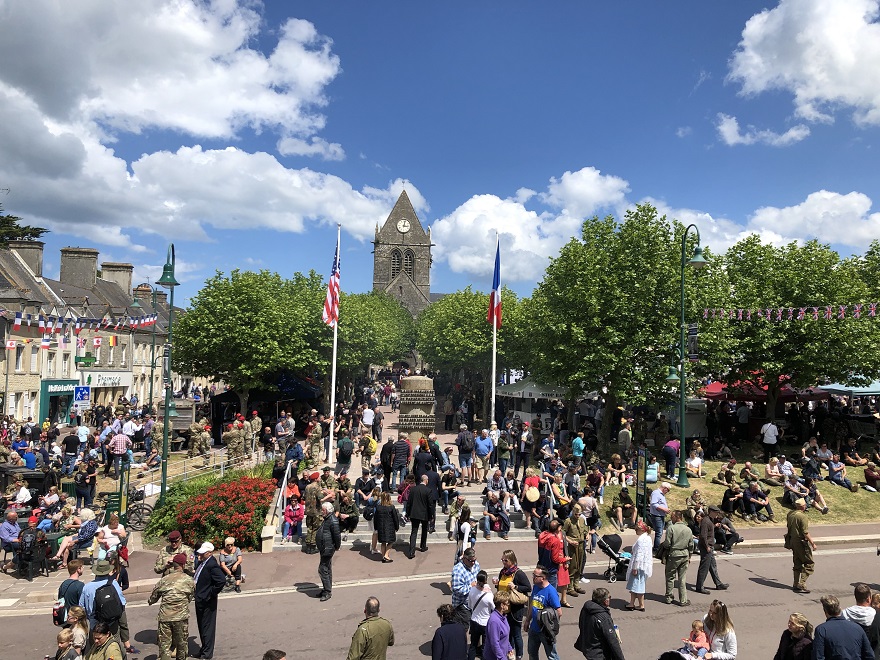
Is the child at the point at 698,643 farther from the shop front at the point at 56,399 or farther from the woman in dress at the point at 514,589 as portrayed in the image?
the shop front at the point at 56,399

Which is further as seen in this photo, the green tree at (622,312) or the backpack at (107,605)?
the green tree at (622,312)

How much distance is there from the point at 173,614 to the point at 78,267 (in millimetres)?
44436

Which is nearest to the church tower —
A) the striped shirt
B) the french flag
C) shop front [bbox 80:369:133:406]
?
shop front [bbox 80:369:133:406]

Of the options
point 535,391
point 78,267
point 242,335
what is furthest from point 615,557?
point 78,267

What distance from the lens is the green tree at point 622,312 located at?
21.3 meters

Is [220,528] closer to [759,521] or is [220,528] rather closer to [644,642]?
[644,642]

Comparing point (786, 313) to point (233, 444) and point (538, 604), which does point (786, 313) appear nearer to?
point (538, 604)

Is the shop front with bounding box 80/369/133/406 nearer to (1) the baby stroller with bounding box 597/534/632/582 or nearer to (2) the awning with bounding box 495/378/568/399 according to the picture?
(2) the awning with bounding box 495/378/568/399

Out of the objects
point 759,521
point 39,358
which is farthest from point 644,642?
point 39,358

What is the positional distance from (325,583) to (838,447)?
64.7 ft

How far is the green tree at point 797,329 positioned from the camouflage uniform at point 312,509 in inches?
595

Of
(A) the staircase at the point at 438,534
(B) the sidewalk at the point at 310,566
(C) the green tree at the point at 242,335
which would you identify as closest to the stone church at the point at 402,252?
(C) the green tree at the point at 242,335

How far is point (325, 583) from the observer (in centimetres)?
1063

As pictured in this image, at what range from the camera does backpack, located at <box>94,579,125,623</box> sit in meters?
7.67
